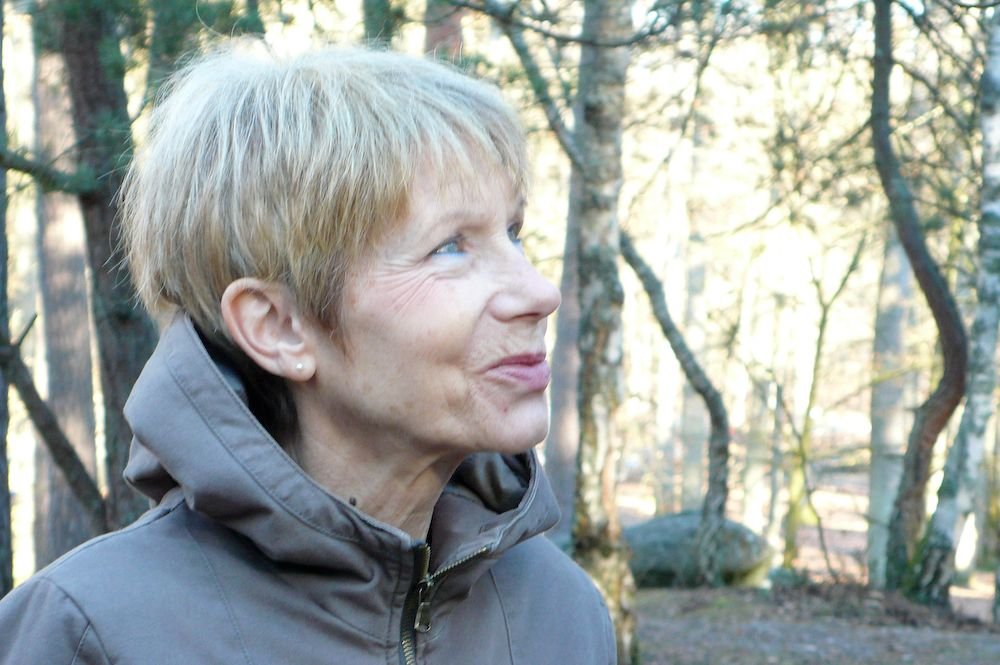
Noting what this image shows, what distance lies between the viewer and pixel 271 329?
65.4 inches

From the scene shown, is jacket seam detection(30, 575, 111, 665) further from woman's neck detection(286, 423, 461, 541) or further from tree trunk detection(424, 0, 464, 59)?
tree trunk detection(424, 0, 464, 59)

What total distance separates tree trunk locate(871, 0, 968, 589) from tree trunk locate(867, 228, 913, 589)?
5.15 meters

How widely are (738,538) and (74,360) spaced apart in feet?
24.3

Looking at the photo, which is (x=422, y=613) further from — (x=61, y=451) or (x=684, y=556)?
(x=684, y=556)

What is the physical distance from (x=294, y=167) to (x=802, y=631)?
7.78 m

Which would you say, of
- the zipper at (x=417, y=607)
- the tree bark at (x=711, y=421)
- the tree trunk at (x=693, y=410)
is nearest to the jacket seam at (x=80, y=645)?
the zipper at (x=417, y=607)

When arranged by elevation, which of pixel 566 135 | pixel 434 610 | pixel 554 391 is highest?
pixel 566 135

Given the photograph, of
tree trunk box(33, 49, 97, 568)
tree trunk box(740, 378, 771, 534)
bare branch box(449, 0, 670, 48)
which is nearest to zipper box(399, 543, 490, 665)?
bare branch box(449, 0, 670, 48)

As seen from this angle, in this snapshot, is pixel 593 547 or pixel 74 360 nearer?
pixel 593 547

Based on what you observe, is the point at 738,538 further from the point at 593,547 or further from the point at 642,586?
the point at 593,547

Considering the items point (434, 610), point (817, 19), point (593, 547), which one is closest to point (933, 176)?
point (817, 19)

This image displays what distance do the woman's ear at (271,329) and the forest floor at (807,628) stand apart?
6146 millimetres

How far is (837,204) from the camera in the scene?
10406 mm

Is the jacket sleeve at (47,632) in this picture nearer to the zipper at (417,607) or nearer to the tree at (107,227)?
the zipper at (417,607)
